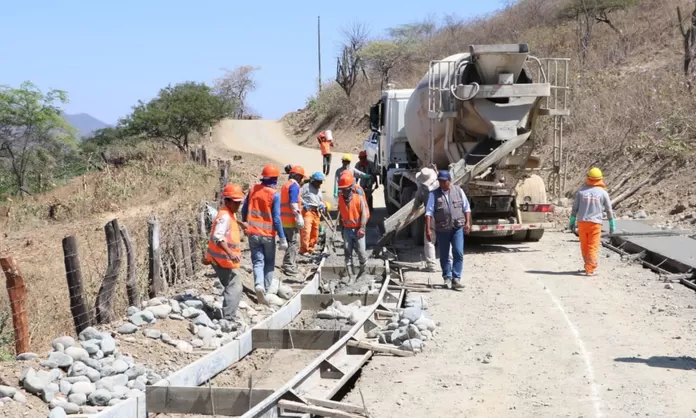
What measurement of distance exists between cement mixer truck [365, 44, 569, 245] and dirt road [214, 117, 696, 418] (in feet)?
5.53

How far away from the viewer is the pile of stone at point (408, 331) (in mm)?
8750

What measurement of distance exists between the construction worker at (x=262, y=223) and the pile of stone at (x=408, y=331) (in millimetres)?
2120

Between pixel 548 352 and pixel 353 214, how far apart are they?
4.47 metres

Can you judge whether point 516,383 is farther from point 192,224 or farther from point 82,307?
point 192,224

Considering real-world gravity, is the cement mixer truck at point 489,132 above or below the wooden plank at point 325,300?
above

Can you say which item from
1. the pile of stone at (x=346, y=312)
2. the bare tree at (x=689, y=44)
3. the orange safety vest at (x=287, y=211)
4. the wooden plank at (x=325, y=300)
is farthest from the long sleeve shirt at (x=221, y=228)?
the bare tree at (x=689, y=44)

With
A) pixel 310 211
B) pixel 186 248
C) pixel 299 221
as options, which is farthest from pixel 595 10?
pixel 186 248

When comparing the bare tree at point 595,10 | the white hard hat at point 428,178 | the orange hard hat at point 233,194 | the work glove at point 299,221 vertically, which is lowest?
the work glove at point 299,221

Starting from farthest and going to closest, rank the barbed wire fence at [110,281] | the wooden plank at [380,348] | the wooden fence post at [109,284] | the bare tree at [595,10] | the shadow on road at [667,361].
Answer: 1. the bare tree at [595,10]
2. the wooden fence post at [109,284]
3. the wooden plank at [380,348]
4. the barbed wire fence at [110,281]
5. the shadow on road at [667,361]

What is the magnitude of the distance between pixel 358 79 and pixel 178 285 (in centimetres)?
4102

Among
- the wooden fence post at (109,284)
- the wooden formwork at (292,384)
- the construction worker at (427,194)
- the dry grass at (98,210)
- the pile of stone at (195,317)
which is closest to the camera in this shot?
the wooden formwork at (292,384)

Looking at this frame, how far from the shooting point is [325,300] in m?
10.8

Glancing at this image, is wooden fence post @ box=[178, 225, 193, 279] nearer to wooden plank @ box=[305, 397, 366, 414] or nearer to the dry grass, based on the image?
the dry grass

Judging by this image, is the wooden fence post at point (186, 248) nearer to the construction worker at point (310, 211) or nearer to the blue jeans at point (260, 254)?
the blue jeans at point (260, 254)
